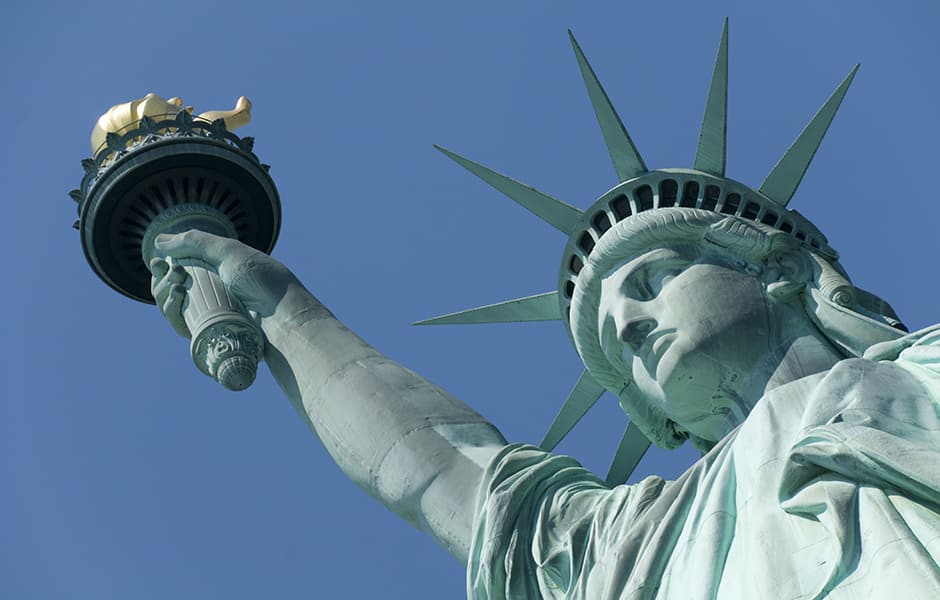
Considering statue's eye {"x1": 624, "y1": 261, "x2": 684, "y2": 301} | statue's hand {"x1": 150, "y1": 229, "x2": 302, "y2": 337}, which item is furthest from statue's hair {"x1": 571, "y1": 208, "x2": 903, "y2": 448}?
statue's hand {"x1": 150, "y1": 229, "x2": 302, "y2": 337}

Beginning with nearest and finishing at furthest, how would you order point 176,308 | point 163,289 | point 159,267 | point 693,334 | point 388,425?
point 693,334
point 388,425
point 176,308
point 163,289
point 159,267

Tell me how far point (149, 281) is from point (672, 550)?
9.62 metres

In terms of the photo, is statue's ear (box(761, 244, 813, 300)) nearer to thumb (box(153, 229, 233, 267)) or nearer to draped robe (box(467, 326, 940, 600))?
draped robe (box(467, 326, 940, 600))

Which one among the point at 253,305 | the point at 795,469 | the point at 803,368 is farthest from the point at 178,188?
the point at 795,469

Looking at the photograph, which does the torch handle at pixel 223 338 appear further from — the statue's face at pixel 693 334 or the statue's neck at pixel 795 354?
the statue's neck at pixel 795 354

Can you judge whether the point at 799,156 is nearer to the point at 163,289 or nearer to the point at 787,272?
the point at 787,272

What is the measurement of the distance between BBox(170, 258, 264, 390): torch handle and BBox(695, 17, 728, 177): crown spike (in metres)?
3.73

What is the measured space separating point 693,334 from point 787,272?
42.6 inches

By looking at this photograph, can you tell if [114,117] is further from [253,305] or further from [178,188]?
[253,305]

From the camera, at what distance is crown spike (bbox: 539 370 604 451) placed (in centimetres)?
1378

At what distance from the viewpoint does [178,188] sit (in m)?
17.8

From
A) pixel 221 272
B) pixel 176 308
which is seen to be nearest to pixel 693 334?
pixel 221 272

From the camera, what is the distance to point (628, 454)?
45.5 feet

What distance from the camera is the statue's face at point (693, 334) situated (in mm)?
11555
